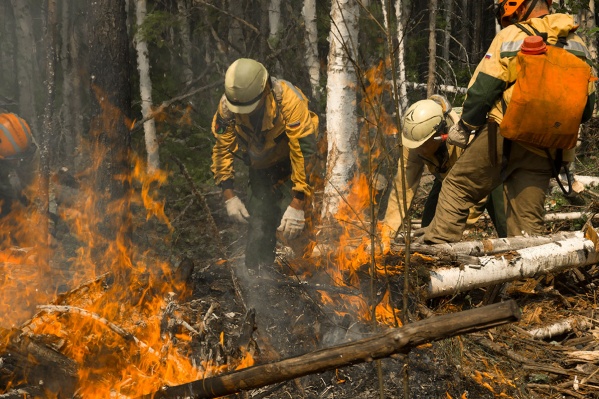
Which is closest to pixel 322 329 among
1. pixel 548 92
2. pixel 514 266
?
pixel 514 266

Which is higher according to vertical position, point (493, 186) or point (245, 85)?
point (245, 85)

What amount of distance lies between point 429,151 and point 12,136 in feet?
15.5

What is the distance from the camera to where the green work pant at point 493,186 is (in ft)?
17.9

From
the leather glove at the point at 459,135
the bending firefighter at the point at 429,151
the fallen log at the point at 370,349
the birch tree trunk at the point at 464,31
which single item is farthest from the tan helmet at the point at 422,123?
the birch tree trunk at the point at 464,31

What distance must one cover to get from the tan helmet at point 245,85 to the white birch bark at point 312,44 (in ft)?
18.7

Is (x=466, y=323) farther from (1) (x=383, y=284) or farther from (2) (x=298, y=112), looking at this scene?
(2) (x=298, y=112)

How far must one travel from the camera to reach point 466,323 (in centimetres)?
231

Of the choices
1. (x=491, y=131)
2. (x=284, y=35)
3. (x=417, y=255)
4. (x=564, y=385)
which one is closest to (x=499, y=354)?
(x=564, y=385)

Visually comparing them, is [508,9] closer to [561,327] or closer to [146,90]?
[561,327]

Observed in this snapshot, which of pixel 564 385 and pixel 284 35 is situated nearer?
pixel 564 385

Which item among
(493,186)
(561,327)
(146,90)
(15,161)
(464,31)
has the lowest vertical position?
(561,327)

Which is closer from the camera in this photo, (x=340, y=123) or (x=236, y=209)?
(x=236, y=209)

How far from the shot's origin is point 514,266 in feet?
17.2

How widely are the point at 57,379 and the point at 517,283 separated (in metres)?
4.42
